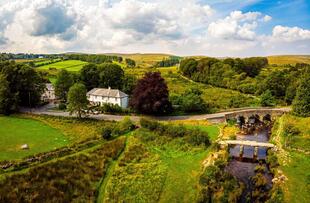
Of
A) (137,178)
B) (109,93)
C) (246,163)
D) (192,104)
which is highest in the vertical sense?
(109,93)

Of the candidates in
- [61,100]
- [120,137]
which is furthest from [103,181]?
[61,100]

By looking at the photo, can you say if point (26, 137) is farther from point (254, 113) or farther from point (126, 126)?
point (254, 113)

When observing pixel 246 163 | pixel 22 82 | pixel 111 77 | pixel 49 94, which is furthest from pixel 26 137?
pixel 49 94

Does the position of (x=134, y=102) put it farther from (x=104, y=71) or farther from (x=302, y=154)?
(x=302, y=154)

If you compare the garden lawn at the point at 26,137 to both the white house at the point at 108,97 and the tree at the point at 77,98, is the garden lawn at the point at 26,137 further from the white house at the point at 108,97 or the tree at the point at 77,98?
the white house at the point at 108,97

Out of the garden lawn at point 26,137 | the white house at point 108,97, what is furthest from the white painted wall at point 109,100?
the garden lawn at point 26,137
